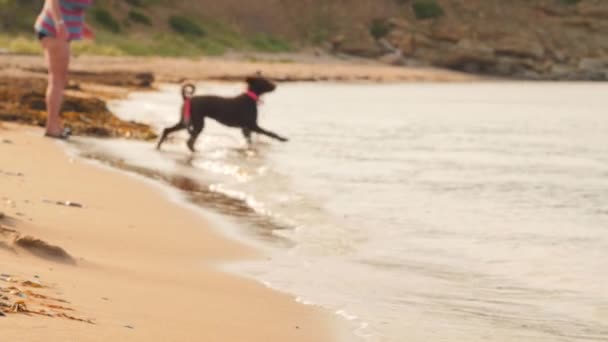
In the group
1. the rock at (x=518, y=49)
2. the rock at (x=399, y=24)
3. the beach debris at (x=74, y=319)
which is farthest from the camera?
the rock at (x=399, y=24)

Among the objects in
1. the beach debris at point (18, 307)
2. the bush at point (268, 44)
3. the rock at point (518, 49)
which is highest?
the beach debris at point (18, 307)

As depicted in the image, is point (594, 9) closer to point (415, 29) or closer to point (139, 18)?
point (415, 29)

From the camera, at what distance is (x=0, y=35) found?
33.5 metres

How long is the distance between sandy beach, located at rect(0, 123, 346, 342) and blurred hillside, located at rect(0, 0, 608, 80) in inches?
1351

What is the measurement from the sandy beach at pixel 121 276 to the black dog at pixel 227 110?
4.79 metres

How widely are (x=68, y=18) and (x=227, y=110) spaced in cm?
304

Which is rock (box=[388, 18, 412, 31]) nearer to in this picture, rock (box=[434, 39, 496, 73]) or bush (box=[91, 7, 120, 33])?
rock (box=[434, 39, 496, 73])

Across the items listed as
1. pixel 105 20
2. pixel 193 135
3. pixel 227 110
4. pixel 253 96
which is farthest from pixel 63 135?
pixel 105 20

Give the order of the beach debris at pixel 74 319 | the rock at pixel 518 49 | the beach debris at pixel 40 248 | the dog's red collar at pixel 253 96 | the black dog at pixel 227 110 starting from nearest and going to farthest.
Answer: the beach debris at pixel 74 319, the beach debris at pixel 40 248, the black dog at pixel 227 110, the dog's red collar at pixel 253 96, the rock at pixel 518 49

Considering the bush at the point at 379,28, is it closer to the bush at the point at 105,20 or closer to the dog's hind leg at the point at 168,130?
the bush at the point at 105,20

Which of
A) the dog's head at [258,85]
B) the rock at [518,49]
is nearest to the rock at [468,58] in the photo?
the rock at [518,49]

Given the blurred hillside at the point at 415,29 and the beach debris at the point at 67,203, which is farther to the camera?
the blurred hillside at the point at 415,29

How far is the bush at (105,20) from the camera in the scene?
3891cm

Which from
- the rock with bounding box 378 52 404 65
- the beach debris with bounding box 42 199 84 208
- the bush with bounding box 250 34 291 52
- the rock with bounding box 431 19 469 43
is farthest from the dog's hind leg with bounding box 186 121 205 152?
the rock with bounding box 431 19 469 43
